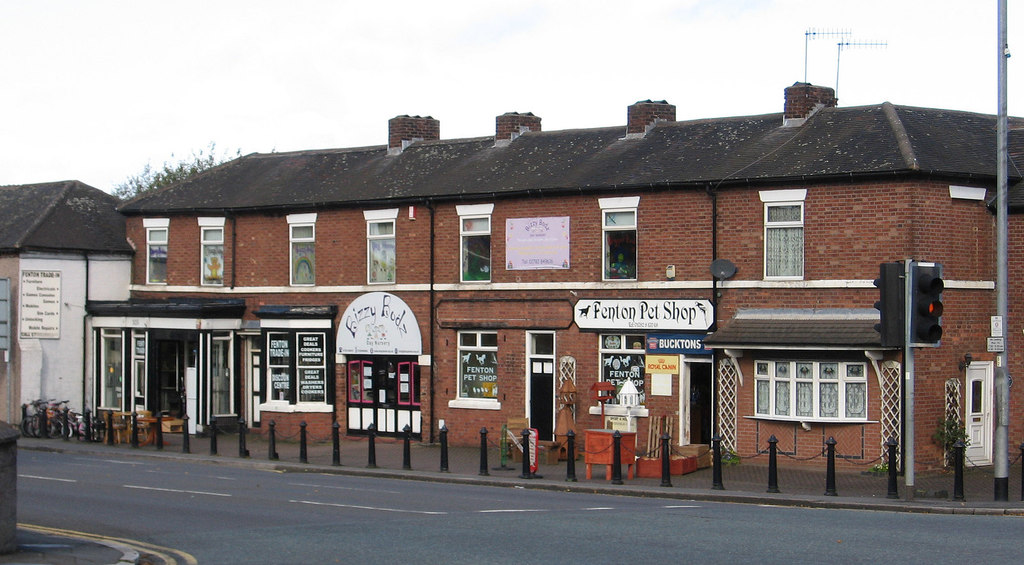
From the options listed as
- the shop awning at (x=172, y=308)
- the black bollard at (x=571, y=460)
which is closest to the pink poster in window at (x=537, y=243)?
the black bollard at (x=571, y=460)

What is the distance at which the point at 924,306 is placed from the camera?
57.7 ft

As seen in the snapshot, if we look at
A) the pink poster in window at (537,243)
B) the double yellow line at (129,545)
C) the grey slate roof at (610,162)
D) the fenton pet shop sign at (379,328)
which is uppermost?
the grey slate roof at (610,162)

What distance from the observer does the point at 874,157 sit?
77.6 feet

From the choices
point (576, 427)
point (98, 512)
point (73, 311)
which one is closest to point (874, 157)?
point (576, 427)

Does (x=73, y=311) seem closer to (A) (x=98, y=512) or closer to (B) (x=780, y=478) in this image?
(A) (x=98, y=512)

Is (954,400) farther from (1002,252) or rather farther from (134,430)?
(134,430)

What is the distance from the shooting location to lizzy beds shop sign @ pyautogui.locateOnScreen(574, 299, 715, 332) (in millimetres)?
25375

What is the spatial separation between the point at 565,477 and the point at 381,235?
966 cm

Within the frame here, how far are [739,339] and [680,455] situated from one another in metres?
2.57

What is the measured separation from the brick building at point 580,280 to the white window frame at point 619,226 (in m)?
0.04

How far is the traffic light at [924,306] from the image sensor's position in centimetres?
1756

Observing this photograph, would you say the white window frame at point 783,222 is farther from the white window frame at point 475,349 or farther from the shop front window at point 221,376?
the shop front window at point 221,376

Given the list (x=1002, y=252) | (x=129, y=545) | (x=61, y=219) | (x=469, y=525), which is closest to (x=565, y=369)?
(x=1002, y=252)

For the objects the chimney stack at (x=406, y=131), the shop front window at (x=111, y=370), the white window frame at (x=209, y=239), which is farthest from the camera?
the chimney stack at (x=406, y=131)
